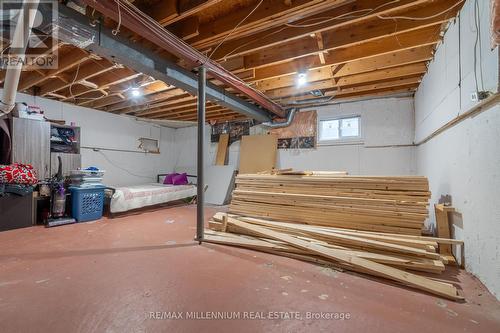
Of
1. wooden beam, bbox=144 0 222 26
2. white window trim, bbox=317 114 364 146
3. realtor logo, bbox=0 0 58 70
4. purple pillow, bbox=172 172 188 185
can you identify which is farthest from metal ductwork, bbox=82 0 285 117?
purple pillow, bbox=172 172 188 185

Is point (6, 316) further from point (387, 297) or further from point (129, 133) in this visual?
Result: point (129, 133)

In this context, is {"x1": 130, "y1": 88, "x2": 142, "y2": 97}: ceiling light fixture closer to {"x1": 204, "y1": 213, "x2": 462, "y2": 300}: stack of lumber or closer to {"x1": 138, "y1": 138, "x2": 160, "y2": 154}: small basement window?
{"x1": 138, "y1": 138, "x2": 160, "y2": 154}: small basement window

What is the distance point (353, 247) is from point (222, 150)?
4264 mm

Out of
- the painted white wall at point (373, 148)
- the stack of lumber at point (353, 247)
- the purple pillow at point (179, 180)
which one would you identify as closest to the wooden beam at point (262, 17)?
the stack of lumber at point (353, 247)

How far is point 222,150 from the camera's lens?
593cm

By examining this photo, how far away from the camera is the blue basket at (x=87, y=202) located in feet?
11.9

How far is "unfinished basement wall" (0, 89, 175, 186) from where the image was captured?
15.6ft

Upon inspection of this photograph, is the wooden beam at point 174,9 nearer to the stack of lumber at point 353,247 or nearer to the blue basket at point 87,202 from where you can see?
the stack of lumber at point 353,247

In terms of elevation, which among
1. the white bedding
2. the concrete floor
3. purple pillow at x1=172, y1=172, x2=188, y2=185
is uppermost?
purple pillow at x1=172, y1=172, x2=188, y2=185

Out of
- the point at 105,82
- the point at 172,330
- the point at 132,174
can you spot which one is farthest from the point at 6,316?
the point at 132,174

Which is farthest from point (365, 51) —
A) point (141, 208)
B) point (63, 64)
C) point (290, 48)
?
point (141, 208)

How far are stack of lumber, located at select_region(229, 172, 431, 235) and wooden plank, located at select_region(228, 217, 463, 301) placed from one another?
0.54 metres

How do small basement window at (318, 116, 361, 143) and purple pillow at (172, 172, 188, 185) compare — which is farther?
purple pillow at (172, 172, 188, 185)

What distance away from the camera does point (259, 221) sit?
2.89 m
